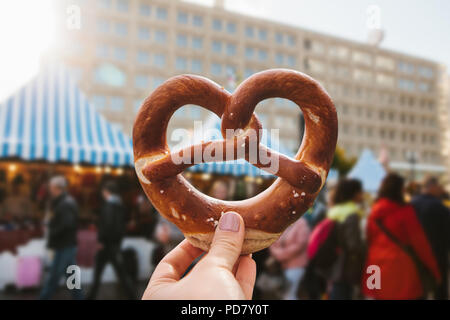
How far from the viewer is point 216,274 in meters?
1.13

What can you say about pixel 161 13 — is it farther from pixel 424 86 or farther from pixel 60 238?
pixel 424 86

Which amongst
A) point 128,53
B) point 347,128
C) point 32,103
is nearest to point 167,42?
point 128,53

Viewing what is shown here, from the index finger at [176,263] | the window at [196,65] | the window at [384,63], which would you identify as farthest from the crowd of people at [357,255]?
the window at [384,63]

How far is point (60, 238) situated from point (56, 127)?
1774 millimetres

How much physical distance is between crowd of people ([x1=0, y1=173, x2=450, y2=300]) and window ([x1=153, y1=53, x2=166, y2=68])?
119ft

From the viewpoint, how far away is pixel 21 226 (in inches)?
213

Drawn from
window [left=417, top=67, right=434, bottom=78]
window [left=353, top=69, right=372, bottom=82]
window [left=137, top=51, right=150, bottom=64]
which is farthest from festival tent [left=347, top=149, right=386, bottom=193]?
window [left=417, top=67, right=434, bottom=78]

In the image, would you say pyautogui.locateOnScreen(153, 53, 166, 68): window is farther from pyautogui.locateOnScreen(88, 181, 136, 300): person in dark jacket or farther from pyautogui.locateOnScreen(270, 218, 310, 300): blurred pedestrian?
pyautogui.locateOnScreen(270, 218, 310, 300): blurred pedestrian

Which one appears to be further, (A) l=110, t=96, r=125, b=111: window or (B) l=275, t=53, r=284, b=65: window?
(B) l=275, t=53, r=284, b=65: window

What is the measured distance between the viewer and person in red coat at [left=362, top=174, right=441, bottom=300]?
2.80m

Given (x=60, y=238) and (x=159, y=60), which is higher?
(x=159, y=60)

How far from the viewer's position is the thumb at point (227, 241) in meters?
1.19

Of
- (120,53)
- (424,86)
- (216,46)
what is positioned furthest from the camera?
(424,86)

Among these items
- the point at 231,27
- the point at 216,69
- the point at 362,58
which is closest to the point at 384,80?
the point at 362,58
